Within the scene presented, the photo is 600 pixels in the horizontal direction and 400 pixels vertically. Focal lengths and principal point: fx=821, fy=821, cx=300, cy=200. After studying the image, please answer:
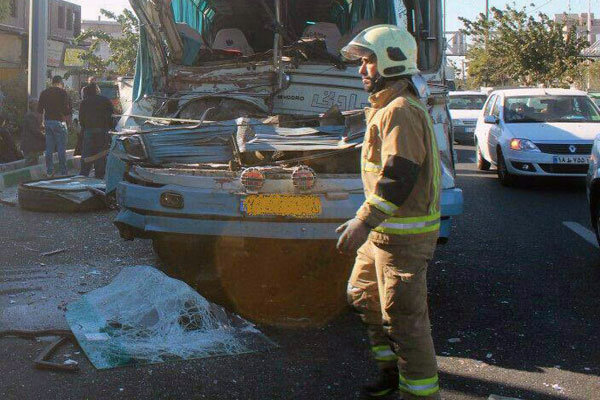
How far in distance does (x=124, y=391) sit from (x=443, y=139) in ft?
11.1

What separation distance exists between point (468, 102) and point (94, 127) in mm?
13977

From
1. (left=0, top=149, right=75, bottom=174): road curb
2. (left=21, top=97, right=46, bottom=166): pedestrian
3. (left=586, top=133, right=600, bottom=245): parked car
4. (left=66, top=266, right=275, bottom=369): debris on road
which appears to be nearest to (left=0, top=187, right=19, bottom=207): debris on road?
(left=0, top=149, right=75, bottom=174): road curb

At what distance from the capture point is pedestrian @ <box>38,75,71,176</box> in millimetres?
13195

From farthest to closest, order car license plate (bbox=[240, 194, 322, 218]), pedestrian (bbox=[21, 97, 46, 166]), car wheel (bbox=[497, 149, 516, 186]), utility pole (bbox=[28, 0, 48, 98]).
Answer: utility pole (bbox=[28, 0, 48, 98]), pedestrian (bbox=[21, 97, 46, 166]), car wheel (bbox=[497, 149, 516, 186]), car license plate (bbox=[240, 194, 322, 218])

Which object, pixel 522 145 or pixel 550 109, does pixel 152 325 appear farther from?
pixel 550 109

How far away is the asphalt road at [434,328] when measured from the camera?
4.16 metres

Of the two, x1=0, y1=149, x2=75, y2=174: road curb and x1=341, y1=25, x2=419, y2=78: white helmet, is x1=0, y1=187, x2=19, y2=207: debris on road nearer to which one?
x1=0, y1=149, x2=75, y2=174: road curb

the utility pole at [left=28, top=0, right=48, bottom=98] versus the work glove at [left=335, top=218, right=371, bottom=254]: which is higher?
the utility pole at [left=28, top=0, right=48, bottom=98]

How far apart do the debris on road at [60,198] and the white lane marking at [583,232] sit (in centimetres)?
547

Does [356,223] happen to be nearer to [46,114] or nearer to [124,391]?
[124,391]

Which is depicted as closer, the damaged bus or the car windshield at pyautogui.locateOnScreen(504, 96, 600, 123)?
the damaged bus

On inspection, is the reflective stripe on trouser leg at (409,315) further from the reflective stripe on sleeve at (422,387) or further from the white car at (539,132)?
the white car at (539,132)

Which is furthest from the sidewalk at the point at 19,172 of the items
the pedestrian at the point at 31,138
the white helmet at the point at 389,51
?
the white helmet at the point at 389,51

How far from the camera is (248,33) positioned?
882 centimetres
